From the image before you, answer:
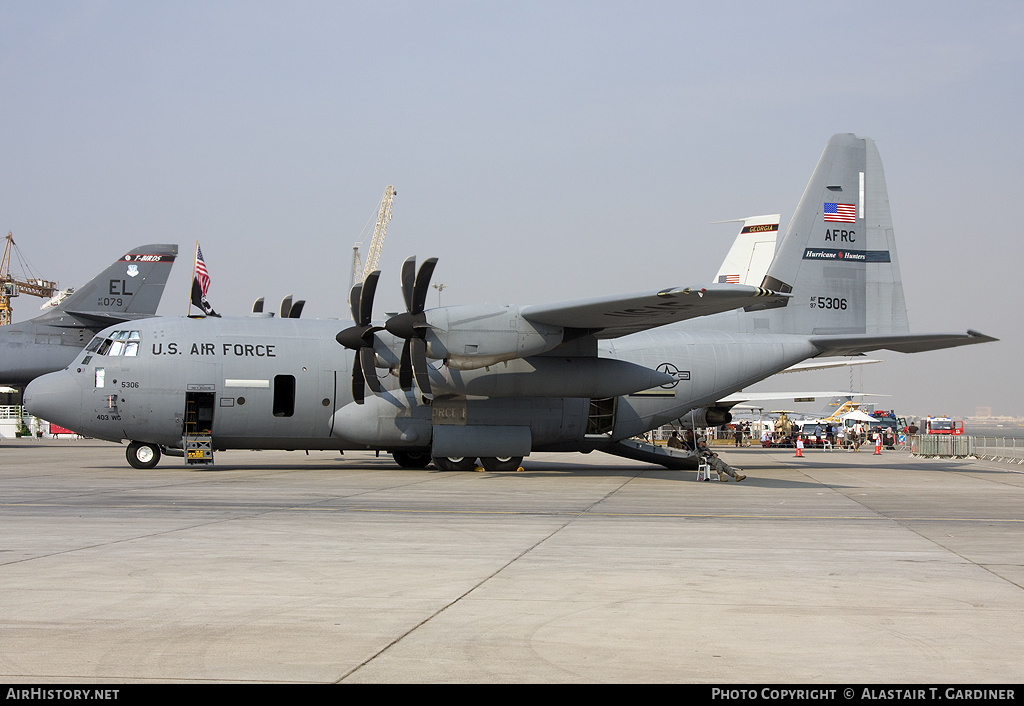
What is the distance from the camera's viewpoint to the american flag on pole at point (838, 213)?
86.5 ft

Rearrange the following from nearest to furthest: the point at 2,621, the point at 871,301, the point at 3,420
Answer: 1. the point at 2,621
2. the point at 871,301
3. the point at 3,420

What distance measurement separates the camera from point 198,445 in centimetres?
2336

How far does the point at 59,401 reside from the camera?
23.0 meters

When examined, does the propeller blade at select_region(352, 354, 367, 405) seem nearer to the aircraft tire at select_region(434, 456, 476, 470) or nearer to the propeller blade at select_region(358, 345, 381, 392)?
the propeller blade at select_region(358, 345, 381, 392)

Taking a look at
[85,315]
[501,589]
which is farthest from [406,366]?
[85,315]

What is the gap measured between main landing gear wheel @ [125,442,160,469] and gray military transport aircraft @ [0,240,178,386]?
1680cm

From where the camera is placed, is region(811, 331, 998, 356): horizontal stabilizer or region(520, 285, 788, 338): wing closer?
region(520, 285, 788, 338): wing

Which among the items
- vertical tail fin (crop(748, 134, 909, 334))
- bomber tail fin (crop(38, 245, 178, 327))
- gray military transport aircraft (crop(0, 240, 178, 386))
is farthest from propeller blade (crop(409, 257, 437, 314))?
bomber tail fin (crop(38, 245, 178, 327))

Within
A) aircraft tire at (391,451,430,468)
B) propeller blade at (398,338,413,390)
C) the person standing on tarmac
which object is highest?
propeller blade at (398,338,413,390)

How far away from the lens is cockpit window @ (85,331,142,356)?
23234mm

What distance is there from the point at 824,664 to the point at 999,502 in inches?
561

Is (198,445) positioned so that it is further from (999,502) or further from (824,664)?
(824,664)

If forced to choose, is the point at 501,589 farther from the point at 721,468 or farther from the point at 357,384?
the point at 357,384
